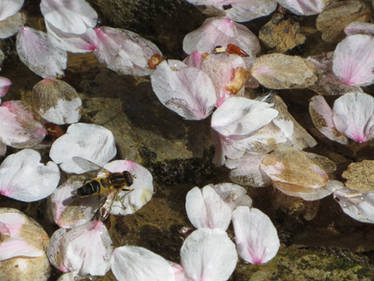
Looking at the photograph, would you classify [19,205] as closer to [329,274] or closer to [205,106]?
[205,106]

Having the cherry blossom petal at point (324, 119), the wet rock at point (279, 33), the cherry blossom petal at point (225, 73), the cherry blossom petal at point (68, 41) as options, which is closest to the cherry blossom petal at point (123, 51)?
the cherry blossom petal at point (68, 41)

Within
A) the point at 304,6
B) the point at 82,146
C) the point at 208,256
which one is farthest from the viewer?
the point at 304,6

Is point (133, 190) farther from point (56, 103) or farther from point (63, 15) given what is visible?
point (63, 15)

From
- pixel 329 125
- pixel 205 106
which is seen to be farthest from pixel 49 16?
pixel 329 125

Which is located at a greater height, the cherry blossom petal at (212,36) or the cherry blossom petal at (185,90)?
the cherry blossom petal at (212,36)

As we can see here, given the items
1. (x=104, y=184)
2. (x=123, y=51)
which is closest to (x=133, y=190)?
(x=104, y=184)

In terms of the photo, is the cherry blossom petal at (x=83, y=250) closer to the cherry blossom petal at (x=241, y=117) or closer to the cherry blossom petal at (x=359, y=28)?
the cherry blossom petal at (x=241, y=117)

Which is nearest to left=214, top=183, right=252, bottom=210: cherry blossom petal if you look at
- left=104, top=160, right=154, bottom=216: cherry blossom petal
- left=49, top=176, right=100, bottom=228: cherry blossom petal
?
left=104, top=160, right=154, bottom=216: cherry blossom petal

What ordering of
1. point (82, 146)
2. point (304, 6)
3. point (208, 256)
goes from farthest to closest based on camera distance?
point (304, 6), point (82, 146), point (208, 256)

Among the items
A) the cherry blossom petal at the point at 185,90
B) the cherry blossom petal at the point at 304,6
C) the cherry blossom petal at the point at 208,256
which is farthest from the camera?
the cherry blossom petal at the point at 304,6
